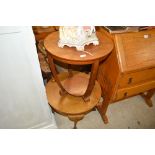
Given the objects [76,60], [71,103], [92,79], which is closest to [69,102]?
[71,103]

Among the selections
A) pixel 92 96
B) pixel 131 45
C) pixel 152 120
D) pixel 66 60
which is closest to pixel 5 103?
pixel 66 60

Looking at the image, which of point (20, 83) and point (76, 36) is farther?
point (76, 36)

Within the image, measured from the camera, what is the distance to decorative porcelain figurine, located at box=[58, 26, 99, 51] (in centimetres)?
133

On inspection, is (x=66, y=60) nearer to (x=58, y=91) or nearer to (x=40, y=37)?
(x=58, y=91)

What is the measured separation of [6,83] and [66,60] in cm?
45

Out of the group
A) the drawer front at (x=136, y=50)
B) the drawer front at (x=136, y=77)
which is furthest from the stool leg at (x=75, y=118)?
the drawer front at (x=136, y=50)

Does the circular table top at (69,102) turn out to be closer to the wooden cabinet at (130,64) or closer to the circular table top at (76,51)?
the wooden cabinet at (130,64)

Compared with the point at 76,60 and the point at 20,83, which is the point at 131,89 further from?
the point at 20,83

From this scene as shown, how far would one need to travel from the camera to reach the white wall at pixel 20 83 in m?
0.96

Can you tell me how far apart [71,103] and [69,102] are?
0.02 m

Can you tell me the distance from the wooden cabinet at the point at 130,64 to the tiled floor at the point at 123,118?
38cm

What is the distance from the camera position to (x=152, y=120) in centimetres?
203

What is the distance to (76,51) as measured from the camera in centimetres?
134

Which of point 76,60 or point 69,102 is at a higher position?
point 76,60
